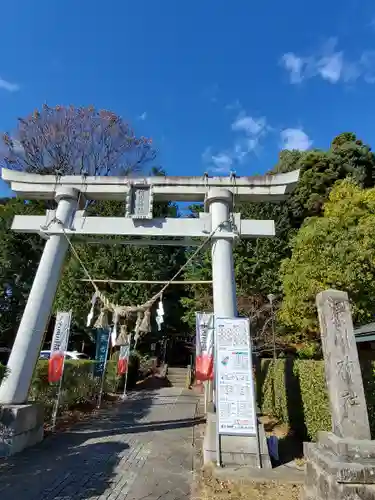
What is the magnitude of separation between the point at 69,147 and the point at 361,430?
1992 cm

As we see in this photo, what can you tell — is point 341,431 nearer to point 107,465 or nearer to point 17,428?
point 107,465

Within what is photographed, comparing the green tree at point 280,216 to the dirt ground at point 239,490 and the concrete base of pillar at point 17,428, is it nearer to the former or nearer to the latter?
the dirt ground at point 239,490

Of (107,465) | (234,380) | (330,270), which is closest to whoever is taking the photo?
(107,465)

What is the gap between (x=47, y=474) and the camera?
4699 mm

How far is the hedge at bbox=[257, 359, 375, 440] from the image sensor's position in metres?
4.99

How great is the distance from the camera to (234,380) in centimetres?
563

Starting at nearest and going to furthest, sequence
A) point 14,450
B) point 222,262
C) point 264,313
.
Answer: point 14,450
point 222,262
point 264,313

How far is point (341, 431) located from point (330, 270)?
26.1 ft

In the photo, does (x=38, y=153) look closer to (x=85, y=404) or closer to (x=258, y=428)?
(x=85, y=404)

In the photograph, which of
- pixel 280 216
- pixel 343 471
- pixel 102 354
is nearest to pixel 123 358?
pixel 102 354

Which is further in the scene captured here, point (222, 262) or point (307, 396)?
point (222, 262)

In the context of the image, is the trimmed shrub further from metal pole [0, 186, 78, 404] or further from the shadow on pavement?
metal pole [0, 186, 78, 404]

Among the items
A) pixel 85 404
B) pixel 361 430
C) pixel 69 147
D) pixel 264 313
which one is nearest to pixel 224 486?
pixel 361 430

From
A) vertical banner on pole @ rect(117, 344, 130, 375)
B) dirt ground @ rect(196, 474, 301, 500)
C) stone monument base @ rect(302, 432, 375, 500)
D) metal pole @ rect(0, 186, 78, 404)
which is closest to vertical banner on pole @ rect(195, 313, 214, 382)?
dirt ground @ rect(196, 474, 301, 500)
